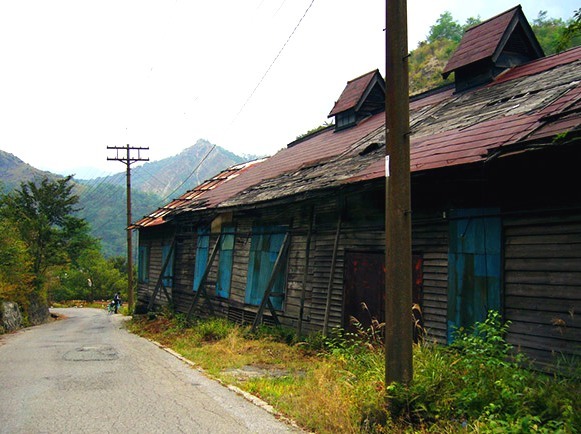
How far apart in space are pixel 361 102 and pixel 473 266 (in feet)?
38.4

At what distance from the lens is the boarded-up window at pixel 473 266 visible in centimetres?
705

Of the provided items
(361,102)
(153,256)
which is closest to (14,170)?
(153,256)

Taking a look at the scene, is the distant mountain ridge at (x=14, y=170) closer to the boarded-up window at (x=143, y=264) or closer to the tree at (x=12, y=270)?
the tree at (x=12, y=270)

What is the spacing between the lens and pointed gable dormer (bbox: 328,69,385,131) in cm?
1806

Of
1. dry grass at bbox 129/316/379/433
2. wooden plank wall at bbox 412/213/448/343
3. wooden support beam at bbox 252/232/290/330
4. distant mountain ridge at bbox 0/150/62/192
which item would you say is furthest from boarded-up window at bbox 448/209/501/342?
distant mountain ridge at bbox 0/150/62/192

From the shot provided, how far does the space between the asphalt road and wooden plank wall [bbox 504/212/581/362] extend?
11.2ft

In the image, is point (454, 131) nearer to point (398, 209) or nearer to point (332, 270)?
point (332, 270)

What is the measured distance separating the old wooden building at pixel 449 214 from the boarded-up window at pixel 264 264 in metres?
0.06

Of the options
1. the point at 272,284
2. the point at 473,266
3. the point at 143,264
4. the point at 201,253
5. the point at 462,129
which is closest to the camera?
the point at 473,266

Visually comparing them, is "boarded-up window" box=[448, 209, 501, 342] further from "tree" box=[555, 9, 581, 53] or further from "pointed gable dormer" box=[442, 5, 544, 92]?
"pointed gable dormer" box=[442, 5, 544, 92]

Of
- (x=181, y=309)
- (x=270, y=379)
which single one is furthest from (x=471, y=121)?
(x=181, y=309)

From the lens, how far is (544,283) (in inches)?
249

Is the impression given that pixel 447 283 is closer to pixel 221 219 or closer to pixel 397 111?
pixel 397 111

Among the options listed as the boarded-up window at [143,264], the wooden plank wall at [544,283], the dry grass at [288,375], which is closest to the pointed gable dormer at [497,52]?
the wooden plank wall at [544,283]
